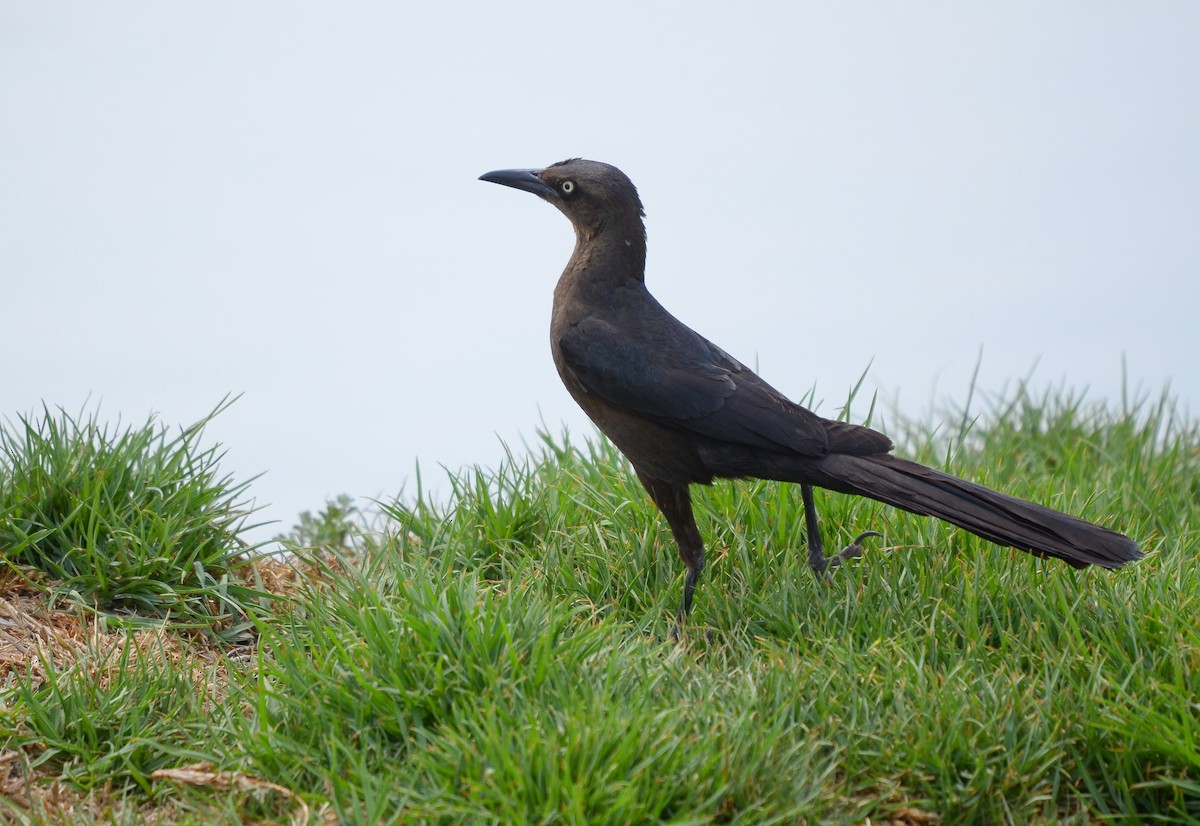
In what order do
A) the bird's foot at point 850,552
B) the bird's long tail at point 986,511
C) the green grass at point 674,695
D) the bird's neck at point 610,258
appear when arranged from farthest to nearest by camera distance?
the bird's neck at point 610,258, the bird's foot at point 850,552, the bird's long tail at point 986,511, the green grass at point 674,695

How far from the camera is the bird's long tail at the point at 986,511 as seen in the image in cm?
370

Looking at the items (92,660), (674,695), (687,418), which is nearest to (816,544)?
(687,418)

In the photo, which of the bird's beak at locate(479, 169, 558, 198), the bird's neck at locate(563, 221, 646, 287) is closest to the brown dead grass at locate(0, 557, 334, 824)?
the bird's neck at locate(563, 221, 646, 287)

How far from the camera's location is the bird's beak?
475cm

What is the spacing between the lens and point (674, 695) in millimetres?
3348

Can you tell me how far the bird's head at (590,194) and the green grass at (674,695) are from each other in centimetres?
123

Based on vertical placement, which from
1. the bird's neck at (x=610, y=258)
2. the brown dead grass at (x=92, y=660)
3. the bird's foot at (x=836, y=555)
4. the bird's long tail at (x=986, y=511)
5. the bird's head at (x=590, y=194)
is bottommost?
the brown dead grass at (x=92, y=660)

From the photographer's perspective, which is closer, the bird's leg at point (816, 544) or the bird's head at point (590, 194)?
the bird's leg at point (816, 544)

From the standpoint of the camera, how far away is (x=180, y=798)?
3.46 m

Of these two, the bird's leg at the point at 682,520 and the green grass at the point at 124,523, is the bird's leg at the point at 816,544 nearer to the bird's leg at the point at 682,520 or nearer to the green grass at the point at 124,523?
the bird's leg at the point at 682,520

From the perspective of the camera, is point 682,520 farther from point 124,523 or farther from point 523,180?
point 124,523

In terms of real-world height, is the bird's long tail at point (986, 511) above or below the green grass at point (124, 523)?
above

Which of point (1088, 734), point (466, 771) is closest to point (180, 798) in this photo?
point (466, 771)

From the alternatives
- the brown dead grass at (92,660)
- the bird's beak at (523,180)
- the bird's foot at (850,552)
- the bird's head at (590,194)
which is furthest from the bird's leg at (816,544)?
the brown dead grass at (92,660)
